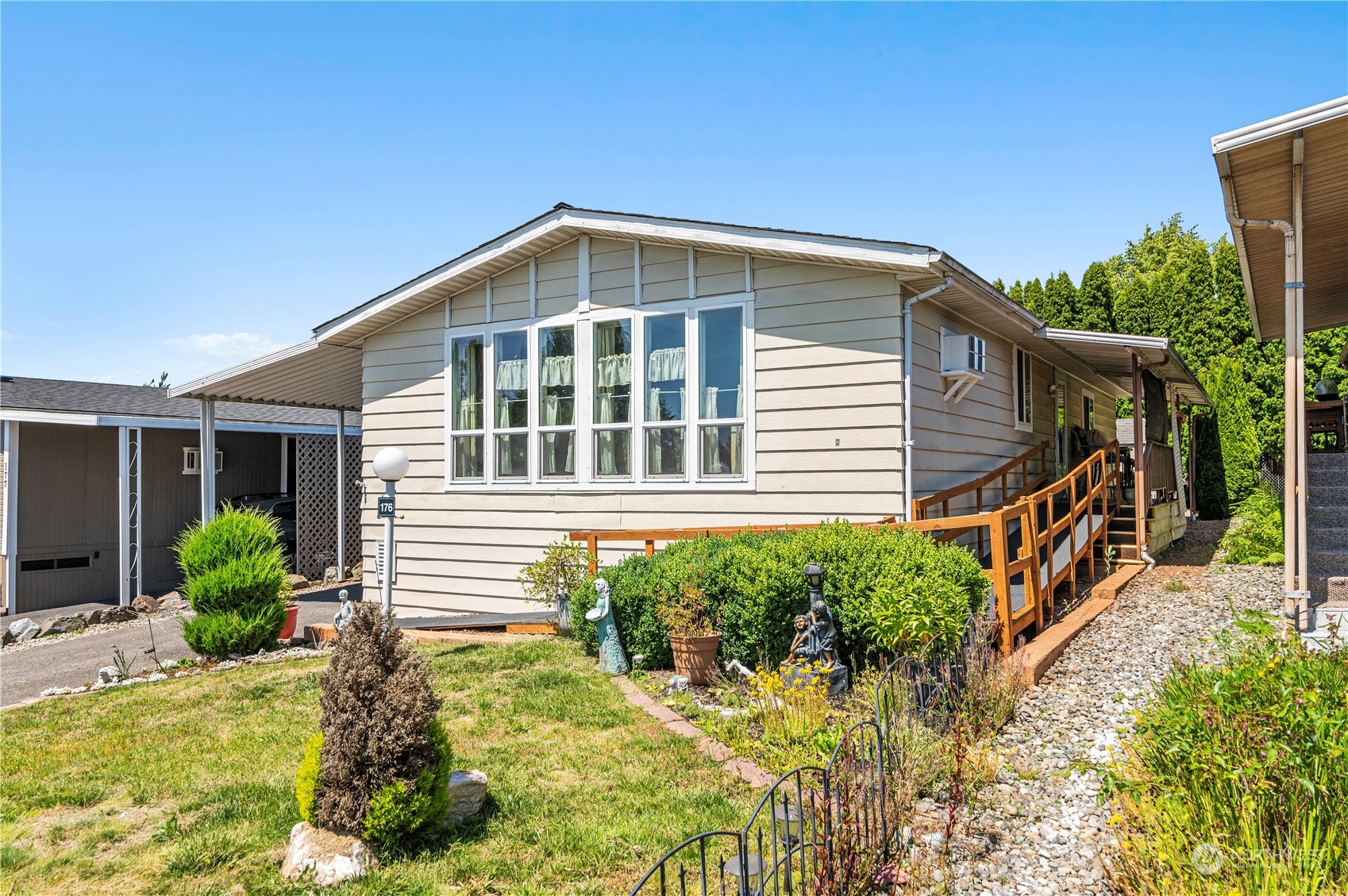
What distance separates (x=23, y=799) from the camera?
4.39 m

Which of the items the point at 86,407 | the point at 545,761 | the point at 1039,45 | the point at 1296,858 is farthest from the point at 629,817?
the point at 86,407

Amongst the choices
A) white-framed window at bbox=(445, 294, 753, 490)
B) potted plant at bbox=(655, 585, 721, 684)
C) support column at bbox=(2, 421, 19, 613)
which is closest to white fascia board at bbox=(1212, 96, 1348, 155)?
white-framed window at bbox=(445, 294, 753, 490)

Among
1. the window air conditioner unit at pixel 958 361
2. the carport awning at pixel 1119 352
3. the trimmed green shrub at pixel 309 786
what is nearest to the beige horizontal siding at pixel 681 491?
the window air conditioner unit at pixel 958 361

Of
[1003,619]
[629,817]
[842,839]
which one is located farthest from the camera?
[1003,619]

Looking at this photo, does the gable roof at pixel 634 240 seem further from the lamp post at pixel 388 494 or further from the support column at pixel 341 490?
the support column at pixel 341 490

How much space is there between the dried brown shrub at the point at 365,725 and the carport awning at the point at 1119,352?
863cm

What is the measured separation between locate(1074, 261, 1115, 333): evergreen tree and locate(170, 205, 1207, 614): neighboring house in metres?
11.4

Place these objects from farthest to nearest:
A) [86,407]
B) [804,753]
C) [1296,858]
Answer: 1. [86,407]
2. [804,753]
3. [1296,858]

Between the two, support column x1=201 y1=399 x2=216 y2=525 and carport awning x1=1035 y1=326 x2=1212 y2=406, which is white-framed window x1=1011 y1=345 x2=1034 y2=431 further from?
support column x1=201 y1=399 x2=216 y2=525

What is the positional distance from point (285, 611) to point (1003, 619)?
7.42 meters

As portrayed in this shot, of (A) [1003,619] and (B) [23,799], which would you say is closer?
(B) [23,799]

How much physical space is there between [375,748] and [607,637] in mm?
3466

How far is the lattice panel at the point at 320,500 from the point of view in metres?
16.2

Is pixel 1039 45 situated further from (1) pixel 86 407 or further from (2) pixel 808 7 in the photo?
(1) pixel 86 407
